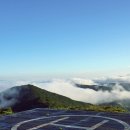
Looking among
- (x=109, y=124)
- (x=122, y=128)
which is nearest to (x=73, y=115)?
(x=109, y=124)

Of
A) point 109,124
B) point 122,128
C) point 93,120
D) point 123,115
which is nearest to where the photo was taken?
point 122,128

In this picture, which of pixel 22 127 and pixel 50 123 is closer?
pixel 22 127

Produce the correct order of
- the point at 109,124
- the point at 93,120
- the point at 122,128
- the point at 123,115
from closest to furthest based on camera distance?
the point at 122,128 < the point at 109,124 < the point at 93,120 < the point at 123,115

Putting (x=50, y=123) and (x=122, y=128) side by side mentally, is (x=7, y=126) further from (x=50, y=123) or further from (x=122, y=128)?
(x=122, y=128)

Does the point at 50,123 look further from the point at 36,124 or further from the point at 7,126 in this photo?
the point at 7,126

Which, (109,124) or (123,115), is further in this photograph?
(123,115)

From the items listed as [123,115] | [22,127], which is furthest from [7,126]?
[123,115]
